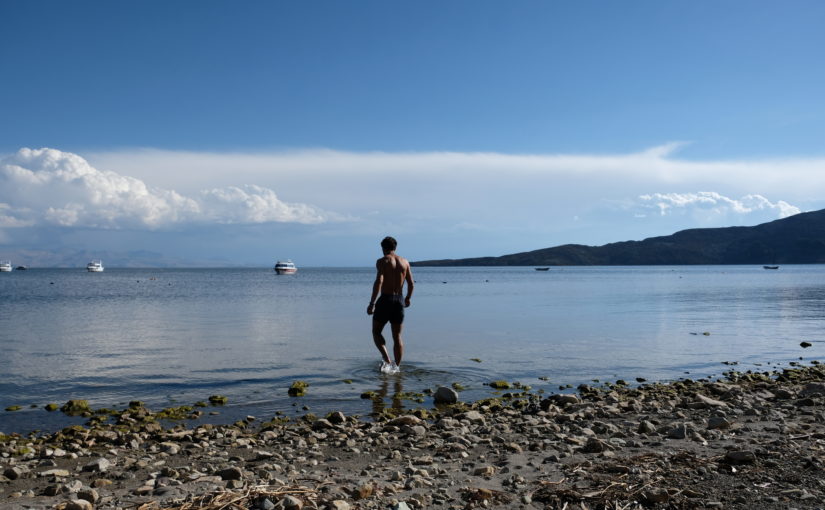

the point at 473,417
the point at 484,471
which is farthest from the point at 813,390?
the point at 484,471

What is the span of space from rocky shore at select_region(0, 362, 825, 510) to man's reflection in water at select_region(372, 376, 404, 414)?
3.20 ft

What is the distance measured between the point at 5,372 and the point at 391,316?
9.91m

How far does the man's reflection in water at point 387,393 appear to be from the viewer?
12359mm

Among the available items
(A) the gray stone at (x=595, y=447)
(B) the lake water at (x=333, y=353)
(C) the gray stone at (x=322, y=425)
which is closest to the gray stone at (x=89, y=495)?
(C) the gray stone at (x=322, y=425)

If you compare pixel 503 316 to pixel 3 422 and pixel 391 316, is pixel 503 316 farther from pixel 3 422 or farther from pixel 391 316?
pixel 3 422

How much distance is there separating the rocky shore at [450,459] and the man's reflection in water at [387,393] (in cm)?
98

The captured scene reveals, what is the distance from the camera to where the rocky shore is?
20.2 ft

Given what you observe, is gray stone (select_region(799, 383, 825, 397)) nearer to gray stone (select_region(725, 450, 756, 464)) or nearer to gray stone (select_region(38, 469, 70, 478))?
gray stone (select_region(725, 450, 756, 464))

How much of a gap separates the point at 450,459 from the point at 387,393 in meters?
5.91

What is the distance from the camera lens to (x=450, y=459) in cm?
794

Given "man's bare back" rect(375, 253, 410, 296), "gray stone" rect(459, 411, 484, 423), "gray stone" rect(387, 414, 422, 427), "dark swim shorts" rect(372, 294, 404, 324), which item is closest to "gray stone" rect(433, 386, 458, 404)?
"gray stone" rect(459, 411, 484, 423)

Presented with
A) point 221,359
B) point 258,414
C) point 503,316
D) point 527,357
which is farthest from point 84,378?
point 503,316

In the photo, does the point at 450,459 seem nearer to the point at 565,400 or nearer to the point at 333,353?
the point at 565,400

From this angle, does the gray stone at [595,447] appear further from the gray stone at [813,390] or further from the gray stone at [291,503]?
the gray stone at [813,390]
